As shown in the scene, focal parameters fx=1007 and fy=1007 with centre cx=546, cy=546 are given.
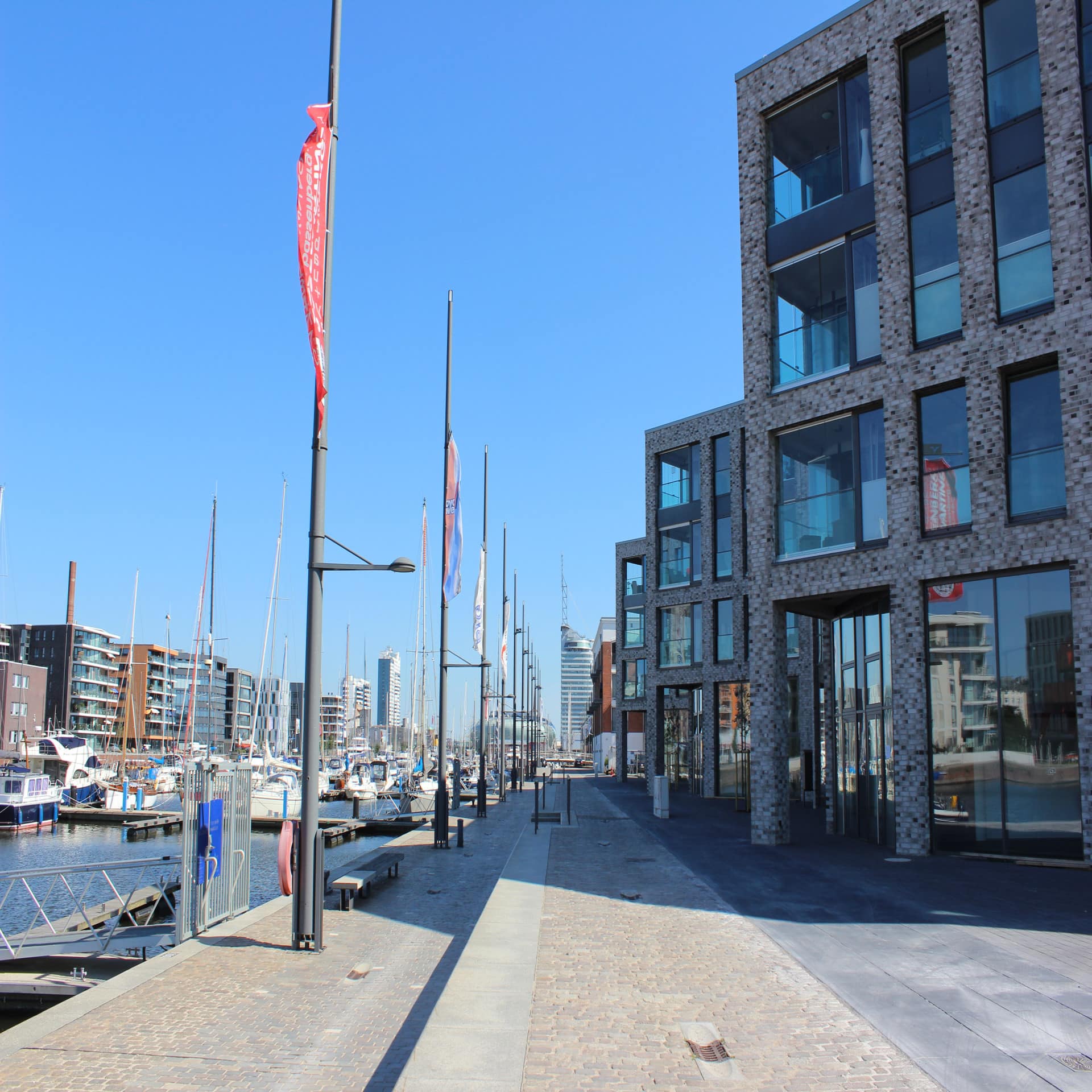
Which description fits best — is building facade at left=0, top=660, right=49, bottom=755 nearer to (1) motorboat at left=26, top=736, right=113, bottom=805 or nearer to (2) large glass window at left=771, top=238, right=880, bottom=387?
(1) motorboat at left=26, top=736, right=113, bottom=805

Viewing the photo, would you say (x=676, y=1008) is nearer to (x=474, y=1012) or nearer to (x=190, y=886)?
(x=474, y=1012)

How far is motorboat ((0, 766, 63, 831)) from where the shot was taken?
4078 cm

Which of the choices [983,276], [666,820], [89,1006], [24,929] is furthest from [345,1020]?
[666,820]

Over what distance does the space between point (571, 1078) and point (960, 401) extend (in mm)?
15915

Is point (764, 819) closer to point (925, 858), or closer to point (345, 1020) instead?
point (925, 858)

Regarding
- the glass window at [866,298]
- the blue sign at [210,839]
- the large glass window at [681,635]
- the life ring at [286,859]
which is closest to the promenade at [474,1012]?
the life ring at [286,859]

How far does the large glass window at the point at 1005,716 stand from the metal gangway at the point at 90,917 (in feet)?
44.0

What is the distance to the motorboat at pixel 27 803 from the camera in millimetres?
40781

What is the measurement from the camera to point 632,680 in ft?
199

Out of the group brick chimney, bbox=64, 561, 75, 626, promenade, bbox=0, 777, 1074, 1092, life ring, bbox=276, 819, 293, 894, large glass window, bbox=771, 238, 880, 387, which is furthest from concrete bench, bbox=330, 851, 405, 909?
brick chimney, bbox=64, 561, 75, 626

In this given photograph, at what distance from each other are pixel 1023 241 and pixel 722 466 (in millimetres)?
23451

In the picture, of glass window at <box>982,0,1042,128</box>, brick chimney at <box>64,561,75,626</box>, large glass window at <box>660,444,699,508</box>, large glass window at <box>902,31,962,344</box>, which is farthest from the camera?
brick chimney at <box>64,561,75,626</box>

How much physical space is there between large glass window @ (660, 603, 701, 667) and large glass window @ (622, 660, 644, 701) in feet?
47.4

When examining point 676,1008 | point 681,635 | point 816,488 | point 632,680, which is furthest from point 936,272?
point 632,680
